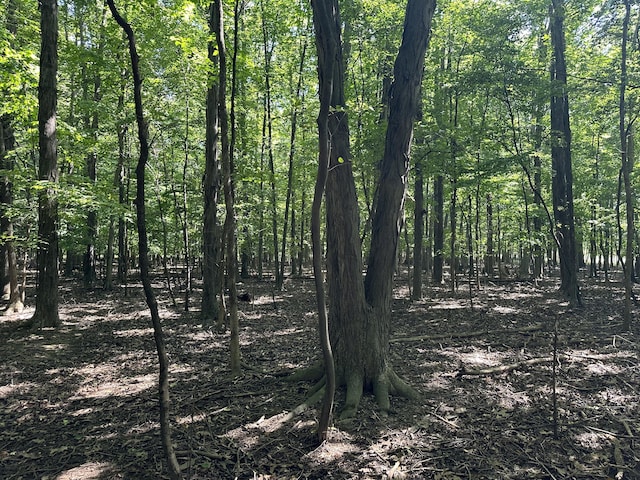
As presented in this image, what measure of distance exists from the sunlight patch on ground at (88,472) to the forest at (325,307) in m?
0.03

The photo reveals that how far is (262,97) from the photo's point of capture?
63.7 ft

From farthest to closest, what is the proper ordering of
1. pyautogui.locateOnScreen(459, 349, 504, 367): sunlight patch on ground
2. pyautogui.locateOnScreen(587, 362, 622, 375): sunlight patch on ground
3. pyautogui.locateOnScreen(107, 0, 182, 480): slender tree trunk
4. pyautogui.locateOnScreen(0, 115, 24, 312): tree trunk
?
pyautogui.locateOnScreen(0, 115, 24, 312): tree trunk → pyautogui.locateOnScreen(459, 349, 504, 367): sunlight patch on ground → pyautogui.locateOnScreen(587, 362, 622, 375): sunlight patch on ground → pyautogui.locateOnScreen(107, 0, 182, 480): slender tree trunk

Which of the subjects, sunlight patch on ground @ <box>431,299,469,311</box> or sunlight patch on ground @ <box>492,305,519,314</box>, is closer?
sunlight patch on ground @ <box>492,305,519,314</box>

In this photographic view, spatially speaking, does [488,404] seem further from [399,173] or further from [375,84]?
[375,84]

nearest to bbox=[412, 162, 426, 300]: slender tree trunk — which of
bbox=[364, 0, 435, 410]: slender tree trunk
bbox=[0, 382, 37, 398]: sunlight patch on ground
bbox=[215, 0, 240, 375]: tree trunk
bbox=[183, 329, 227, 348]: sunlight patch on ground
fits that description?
bbox=[183, 329, 227, 348]: sunlight patch on ground

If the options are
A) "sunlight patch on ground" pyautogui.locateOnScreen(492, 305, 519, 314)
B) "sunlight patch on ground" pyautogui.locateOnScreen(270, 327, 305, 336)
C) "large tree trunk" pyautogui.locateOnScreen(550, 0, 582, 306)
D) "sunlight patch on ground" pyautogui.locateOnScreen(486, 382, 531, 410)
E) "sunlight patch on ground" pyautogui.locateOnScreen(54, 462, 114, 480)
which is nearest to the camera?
"sunlight patch on ground" pyautogui.locateOnScreen(54, 462, 114, 480)

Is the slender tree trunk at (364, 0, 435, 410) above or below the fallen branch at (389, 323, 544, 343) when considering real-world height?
above

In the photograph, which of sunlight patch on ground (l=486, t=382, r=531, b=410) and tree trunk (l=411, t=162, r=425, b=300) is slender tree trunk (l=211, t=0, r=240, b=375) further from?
tree trunk (l=411, t=162, r=425, b=300)

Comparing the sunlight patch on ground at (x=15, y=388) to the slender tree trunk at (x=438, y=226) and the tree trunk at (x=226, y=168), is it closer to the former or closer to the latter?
the tree trunk at (x=226, y=168)

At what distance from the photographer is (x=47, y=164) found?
8797 mm

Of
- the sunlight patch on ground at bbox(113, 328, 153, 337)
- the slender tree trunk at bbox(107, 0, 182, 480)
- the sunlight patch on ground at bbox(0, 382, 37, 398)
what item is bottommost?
the sunlight patch on ground at bbox(0, 382, 37, 398)

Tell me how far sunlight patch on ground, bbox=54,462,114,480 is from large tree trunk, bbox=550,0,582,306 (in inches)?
480

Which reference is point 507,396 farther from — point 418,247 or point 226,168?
point 418,247

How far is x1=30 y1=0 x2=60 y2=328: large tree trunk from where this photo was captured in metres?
8.67
